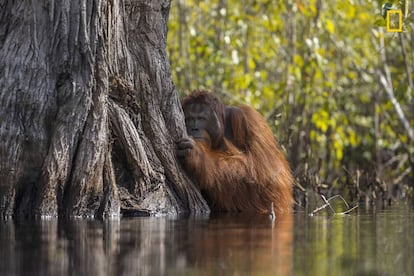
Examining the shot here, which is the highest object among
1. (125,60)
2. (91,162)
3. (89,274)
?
(125,60)

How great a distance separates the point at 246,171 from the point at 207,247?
3.59 meters

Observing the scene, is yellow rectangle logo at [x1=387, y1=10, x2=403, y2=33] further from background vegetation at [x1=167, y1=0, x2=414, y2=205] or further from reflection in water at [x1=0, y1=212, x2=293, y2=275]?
background vegetation at [x1=167, y1=0, x2=414, y2=205]

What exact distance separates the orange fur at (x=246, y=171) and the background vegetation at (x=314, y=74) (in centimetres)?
318

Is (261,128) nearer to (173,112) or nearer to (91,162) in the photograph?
(173,112)

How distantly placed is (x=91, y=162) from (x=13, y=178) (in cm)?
59

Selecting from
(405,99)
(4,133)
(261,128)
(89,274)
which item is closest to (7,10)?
(4,133)

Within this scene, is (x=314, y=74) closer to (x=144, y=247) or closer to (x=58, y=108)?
(x=58, y=108)

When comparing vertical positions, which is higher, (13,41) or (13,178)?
(13,41)

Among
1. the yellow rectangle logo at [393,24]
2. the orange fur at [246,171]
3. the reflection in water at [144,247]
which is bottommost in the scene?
the reflection in water at [144,247]

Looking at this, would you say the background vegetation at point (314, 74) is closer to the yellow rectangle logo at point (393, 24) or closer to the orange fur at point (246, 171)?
the orange fur at point (246, 171)

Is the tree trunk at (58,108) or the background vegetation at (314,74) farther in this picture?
the background vegetation at (314,74)

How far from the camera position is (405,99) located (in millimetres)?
15617

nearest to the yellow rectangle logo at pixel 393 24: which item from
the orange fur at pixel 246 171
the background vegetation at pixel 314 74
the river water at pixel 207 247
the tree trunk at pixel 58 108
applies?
the orange fur at pixel 246 171

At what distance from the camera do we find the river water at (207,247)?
14.4ft
